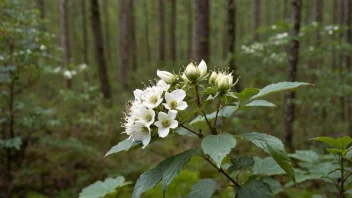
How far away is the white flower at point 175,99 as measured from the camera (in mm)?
1463

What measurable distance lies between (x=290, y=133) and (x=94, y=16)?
20.1ft

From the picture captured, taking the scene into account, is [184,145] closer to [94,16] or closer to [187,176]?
[187,176]

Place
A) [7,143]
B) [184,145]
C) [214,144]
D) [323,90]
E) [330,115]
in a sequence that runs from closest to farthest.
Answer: [214,144] < [7,143] < [323,90] < [184,145] < [330,115]

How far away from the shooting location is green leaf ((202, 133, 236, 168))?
1255mm

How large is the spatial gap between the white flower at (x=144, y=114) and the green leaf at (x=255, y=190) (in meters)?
0.58

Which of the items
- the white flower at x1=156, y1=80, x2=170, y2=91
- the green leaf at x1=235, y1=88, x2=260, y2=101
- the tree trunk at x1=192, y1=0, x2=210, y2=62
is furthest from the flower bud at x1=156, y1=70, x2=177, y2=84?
the tree trunk at x1=192, y1=0, x2=210, y2=62

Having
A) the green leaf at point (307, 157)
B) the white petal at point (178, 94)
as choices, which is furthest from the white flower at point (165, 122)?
the green leaf at point (307, 157)

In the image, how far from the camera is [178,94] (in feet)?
4.87

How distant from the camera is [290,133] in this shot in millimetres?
5391

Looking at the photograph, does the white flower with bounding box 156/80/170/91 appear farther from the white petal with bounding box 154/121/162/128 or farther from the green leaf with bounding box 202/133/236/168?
the green leaf with bounding box 202/133/236/168

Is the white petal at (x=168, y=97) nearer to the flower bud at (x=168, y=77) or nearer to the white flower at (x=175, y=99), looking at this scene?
the white flower at (x=175, y=99)

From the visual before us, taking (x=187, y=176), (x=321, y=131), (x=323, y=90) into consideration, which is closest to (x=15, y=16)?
(x=187, y=176)

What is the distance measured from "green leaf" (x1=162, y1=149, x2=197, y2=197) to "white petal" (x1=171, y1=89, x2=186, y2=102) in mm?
271

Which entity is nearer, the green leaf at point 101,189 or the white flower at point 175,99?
the white flower at point 175,99
